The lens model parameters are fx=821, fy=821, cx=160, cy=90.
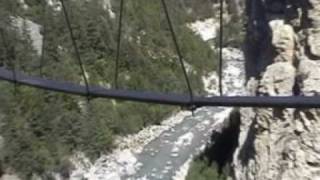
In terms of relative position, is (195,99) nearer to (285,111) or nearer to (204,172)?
(285,111)

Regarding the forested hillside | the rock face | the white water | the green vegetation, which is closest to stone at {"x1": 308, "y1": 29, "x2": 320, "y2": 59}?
the rock face

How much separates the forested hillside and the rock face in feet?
15.0

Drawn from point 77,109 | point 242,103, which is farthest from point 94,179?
point 242,103

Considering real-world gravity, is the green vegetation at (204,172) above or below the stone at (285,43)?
below

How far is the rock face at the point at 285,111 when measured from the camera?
41.6ft

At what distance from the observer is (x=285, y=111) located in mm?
13211

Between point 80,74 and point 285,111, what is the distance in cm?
953

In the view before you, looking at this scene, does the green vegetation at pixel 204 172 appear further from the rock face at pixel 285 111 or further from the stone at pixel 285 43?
the stone at pixel 285 43

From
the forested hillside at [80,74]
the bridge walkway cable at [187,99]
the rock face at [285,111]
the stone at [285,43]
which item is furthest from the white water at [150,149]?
the bridge walkway cable at [187,99]

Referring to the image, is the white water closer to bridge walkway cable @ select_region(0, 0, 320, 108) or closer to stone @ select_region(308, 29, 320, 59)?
stone @ select_region(308, 29, 320, 59)

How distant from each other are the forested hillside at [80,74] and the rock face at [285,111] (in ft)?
15.0

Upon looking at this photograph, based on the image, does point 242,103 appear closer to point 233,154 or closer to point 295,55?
point 295,55

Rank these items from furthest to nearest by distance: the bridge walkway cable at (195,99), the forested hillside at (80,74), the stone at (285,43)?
the forested hillside at (80,74) → the stone at (285,43) → the bridge walkway cable at (195,99)

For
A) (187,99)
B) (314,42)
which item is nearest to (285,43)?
(314,42)
